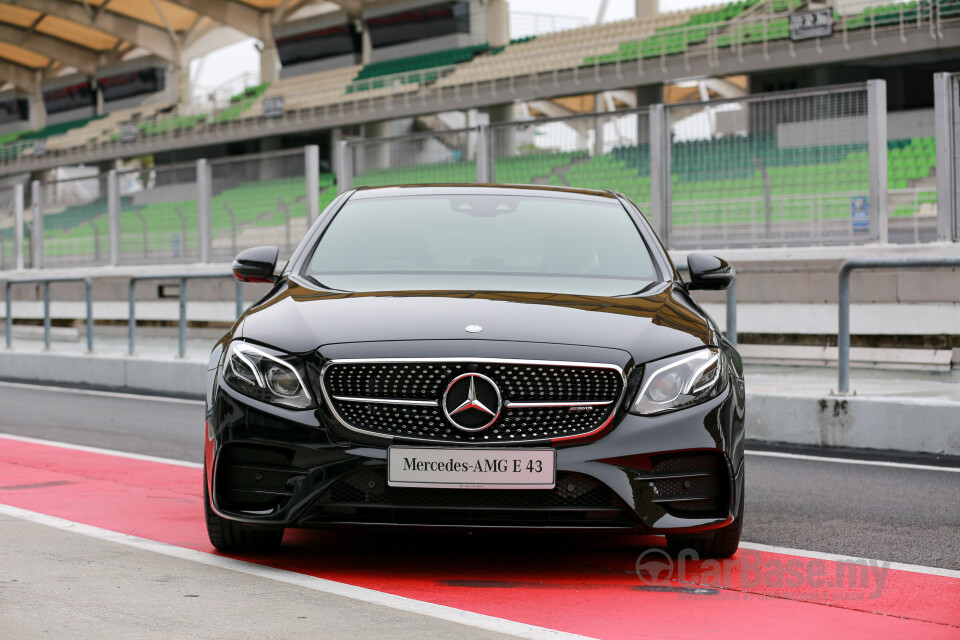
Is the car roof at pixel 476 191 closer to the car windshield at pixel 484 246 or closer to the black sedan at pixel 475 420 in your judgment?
the car windshield at pixel 484 246

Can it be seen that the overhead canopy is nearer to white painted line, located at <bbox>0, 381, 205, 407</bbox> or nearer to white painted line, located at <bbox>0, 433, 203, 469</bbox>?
white painted line, located at <bbox>0, 381, 205, 407</bbox>

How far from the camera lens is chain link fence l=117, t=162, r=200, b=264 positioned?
18.3 m

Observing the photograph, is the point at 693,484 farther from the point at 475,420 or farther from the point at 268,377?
the point at 268,377

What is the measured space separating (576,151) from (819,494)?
7916mm

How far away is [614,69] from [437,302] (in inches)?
1436

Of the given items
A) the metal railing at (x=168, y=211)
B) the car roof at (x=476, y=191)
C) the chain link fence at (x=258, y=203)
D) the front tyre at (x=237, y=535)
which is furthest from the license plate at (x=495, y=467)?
the chain link fence at (x=258, y=203)

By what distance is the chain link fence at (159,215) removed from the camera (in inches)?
720

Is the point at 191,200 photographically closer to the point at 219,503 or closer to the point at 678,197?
the point at 678,197

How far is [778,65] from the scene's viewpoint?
119 ft

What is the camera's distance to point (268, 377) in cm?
438

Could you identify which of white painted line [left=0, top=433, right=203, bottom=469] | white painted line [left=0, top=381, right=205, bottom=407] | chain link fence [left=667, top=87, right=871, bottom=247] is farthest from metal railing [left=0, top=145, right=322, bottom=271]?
white painted line [left=0, top=433, right=203, bottom=469]

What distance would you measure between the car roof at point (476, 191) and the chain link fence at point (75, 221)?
14.5 metres

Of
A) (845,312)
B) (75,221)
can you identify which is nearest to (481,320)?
(845,312)

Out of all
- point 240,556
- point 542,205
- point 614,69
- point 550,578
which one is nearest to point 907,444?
point 542,205
